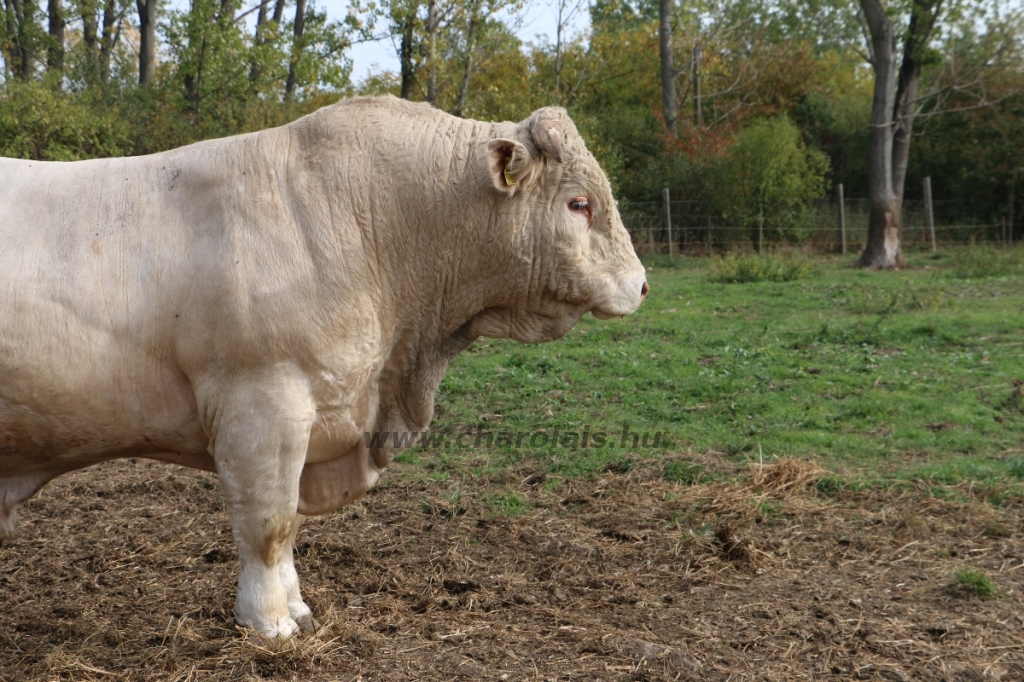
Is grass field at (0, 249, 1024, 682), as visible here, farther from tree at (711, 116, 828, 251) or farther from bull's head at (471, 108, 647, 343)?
tree at (711, 116, 828, 251)

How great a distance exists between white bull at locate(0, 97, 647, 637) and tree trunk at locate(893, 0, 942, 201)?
17110mm

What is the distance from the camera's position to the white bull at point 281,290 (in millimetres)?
3090

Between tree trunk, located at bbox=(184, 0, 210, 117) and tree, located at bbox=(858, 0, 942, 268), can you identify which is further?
tree, located at bbox=(858, 0, 942, 268)

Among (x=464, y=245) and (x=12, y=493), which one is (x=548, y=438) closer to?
(x=464, y=245)

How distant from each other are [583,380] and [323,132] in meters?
4.92

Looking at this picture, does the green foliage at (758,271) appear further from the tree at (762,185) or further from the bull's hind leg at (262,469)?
the bull's hind leg at (262,469)

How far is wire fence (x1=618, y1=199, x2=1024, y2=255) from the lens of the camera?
70.8 ft

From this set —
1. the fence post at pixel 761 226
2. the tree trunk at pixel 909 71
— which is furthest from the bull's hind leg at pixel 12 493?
the fence post at pixel 761 226

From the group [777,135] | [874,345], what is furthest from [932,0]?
[874,345]

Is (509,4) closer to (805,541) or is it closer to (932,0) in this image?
(932,0)

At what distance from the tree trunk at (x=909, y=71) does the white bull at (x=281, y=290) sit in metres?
17.1

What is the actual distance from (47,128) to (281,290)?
446 inches

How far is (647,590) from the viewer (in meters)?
4.20

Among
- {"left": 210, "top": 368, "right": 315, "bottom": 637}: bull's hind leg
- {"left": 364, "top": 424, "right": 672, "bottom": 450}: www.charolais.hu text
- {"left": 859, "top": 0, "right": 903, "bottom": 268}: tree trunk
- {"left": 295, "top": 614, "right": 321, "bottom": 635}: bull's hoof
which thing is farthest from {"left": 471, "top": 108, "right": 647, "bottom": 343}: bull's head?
{"left": 859, "top": 0, "right": 903, "bottom": 268}: tree trunk
